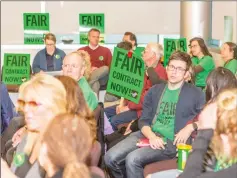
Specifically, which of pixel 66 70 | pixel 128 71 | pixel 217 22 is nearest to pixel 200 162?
pixel 66 70

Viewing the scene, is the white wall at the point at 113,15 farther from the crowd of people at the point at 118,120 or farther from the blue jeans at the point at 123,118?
the blue jeans at the point at 123,118

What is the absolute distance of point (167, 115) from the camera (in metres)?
4.87

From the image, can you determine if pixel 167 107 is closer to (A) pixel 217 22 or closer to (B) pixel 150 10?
(A) pixel 217 22

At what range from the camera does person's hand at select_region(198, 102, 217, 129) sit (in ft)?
9.39

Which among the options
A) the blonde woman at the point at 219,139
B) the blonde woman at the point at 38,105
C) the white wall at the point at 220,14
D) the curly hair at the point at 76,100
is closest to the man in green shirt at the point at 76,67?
the curly hair at the point at 76,100

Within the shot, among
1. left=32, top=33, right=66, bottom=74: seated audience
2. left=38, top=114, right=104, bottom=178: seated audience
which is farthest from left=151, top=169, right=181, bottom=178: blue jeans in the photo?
left=32, top=33, right=66, bottom=74: seated audience

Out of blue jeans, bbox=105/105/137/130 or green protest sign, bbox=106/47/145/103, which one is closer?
green protest sign, bbox=106/47/145/103

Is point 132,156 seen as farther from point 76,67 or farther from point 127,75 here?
point 127,75

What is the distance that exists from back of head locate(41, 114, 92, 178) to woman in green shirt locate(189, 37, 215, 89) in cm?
542

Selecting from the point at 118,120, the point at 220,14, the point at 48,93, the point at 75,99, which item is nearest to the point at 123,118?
the point at 118,120

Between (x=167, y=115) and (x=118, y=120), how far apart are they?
1.49 metres

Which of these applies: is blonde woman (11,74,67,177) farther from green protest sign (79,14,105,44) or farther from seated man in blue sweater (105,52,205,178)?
green protest sign (79,14,105,44)

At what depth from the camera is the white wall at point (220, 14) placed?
9059 mm

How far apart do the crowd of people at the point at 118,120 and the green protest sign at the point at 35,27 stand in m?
0.32
